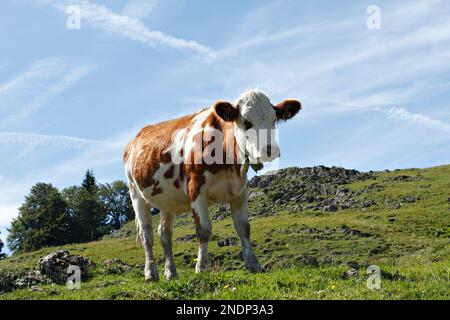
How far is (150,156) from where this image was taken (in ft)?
41.5

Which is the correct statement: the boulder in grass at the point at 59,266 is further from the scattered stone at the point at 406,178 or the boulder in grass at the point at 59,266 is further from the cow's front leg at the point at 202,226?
the scattered stone at the point at 406,178

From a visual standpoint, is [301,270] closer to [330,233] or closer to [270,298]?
[270,298]

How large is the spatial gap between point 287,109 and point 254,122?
116cm

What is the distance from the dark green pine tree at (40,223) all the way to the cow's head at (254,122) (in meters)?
80.0

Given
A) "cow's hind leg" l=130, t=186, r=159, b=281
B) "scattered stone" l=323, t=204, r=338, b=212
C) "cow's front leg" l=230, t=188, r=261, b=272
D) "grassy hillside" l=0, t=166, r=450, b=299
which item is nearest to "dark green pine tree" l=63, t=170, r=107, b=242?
"grassy hillside" l=0, t=166, r=450, b=299

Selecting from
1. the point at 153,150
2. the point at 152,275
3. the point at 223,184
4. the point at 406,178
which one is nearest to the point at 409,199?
the point at 406,178

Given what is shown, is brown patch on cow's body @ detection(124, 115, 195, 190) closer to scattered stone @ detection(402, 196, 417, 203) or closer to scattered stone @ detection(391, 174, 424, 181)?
scattered stone @ detection(402, 196, 417, 203)

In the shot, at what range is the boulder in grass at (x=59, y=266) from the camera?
18609 mm

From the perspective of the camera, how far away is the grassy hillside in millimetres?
8609

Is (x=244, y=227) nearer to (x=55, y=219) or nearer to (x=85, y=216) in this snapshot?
(x=55, y=219)
